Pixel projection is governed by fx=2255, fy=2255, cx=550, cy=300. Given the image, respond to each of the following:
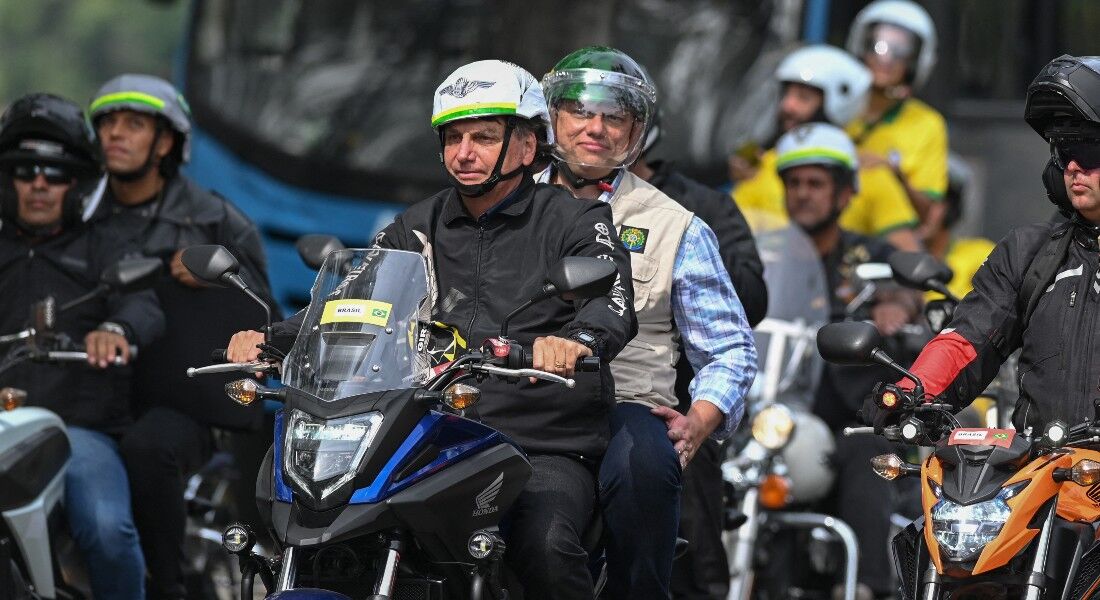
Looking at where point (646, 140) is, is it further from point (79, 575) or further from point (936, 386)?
point (79, 575)

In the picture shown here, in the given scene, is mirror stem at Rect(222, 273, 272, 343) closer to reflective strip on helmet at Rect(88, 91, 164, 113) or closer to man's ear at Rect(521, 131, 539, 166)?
man's ear at Rect(521, 131, 539, 166)

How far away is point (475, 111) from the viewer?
19.9 feet

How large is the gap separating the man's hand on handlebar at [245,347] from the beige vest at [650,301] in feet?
3.94

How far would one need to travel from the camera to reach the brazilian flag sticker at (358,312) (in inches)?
216

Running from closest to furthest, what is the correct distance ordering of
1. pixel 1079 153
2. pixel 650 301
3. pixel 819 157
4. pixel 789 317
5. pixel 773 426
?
pixel 1079 153 < pixel 650 301 < pixel 773 426 < pixel 789 317 < pixel 819 157

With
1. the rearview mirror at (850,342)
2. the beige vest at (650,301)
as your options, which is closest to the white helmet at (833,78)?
the beige vest at (650,301)

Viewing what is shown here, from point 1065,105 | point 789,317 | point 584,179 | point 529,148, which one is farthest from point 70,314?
point 1065,105

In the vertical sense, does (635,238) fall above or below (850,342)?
above

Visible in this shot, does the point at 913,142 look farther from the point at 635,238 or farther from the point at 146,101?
the point at 635,238

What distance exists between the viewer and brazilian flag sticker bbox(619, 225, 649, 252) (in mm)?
6773

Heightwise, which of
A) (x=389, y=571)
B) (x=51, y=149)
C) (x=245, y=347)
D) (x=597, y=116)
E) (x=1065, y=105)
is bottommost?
(x=389, y=571)

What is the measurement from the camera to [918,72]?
468 inches

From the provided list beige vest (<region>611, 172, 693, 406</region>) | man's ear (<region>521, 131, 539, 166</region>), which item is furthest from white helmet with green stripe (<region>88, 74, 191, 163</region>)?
man's ear (<region>521, 131, 539, 166</region>)

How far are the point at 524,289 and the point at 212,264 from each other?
2.73 feet
